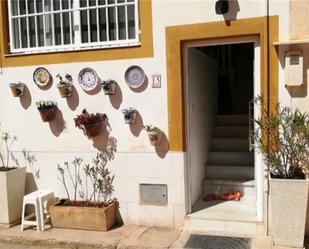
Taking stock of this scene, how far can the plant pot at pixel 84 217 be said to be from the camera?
536 cm

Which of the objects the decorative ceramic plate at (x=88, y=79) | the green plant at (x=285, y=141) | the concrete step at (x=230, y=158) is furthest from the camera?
the concrete step at (x=230, y=158)

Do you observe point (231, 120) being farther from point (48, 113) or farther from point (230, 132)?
point (48, 113)

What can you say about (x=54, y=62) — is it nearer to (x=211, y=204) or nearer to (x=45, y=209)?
(x=45, y=209)

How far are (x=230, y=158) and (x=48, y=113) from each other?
3187mm

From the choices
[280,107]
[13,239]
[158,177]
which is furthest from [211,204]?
[13,239]

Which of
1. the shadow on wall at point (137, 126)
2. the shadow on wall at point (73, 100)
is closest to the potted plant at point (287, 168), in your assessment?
the shadow on wall at point (137, 126)

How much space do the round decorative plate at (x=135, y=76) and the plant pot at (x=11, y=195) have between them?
2.15 meters

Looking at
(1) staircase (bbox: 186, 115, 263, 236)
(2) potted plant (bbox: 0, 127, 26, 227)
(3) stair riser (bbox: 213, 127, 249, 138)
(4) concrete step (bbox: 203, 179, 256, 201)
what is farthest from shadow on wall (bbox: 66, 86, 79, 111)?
(3) stair riser (bbox: 213, 127, 249, 138)

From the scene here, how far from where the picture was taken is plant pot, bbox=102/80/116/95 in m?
5.42

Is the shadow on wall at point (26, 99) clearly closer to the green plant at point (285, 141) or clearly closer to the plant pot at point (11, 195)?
the plant pot at point (11, 195)

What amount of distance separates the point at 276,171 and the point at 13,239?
3.57 m

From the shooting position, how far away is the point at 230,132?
299 inches

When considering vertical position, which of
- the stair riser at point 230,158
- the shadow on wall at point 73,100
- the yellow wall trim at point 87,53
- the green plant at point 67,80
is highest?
the yellow wall trim at point 87,53

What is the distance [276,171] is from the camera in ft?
15.3
